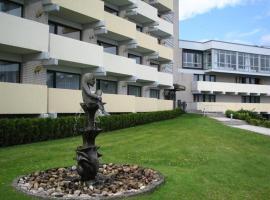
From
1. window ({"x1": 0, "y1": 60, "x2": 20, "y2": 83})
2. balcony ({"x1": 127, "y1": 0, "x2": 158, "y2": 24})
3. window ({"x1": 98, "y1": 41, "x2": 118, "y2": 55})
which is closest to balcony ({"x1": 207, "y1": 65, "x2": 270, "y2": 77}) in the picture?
balcony ({"x1": 127, "y1": 0, "x2": 158, "y2": 24})

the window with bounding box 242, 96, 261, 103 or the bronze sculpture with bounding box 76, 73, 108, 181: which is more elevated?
the window with bounding box 242, 96, 261, 103

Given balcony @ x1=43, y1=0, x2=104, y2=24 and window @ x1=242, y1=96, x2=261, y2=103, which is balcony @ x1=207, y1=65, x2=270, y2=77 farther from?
balcony @ x1=43, y1=0, x2=104, y2=24

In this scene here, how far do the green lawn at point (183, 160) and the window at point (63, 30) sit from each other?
888 cm

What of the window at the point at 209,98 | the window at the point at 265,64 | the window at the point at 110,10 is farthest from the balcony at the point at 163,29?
the window at the point at 265,64

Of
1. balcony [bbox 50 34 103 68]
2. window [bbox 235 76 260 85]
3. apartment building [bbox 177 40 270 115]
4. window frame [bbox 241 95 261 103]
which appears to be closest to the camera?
balcony [bbox 50 34 103 68]

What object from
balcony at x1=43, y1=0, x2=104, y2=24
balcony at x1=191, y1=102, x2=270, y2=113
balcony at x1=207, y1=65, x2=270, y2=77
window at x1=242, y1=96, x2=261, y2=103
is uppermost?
balcony at x1=43, y1=0, x2=104, y2=24

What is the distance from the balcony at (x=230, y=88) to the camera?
5216 centimetres

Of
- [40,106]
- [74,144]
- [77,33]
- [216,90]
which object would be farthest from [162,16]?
[74,144]

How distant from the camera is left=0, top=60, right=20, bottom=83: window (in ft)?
66.8

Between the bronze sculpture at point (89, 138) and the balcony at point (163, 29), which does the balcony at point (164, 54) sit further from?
the bronze sculpture at point (89, 138)

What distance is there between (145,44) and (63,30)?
37.0ft

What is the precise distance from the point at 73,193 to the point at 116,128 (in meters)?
16.7

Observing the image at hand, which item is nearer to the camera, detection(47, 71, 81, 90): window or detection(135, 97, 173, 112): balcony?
detection(47, 71, 81, 90): window

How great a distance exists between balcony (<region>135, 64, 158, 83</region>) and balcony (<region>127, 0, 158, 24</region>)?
4763mm
